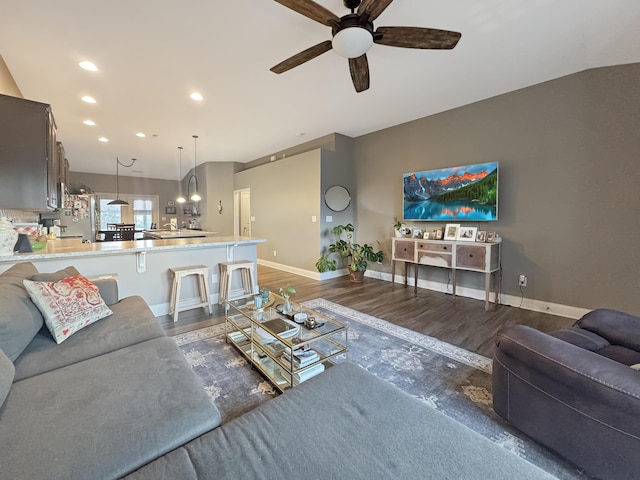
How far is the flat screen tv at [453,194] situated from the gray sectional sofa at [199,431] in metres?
3.44

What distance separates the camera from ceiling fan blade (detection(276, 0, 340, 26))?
181cm

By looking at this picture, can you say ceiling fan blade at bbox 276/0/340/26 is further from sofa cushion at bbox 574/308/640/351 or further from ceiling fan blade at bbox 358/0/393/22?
sofa cushion at bbox 574/308/640/351

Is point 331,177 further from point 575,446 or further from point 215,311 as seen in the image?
point 575,446

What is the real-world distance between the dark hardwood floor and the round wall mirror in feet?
5.17

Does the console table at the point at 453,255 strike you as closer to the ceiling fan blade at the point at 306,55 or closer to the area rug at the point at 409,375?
the area rug at the point at 409,375

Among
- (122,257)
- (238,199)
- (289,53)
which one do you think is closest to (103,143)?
(238,199)

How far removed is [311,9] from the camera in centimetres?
187

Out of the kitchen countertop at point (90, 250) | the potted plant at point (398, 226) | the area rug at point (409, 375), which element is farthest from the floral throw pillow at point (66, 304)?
the potted plant at point (398, 226)

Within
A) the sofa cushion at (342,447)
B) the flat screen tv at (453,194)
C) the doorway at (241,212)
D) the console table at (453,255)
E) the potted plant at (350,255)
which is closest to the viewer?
the sofa cushion at (342,447)

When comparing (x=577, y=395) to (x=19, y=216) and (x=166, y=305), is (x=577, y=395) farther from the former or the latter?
(x=19, y=216)

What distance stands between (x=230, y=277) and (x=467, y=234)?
3.42 meters

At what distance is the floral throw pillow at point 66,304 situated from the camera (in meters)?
Answer: 1.65

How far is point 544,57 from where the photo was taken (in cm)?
282

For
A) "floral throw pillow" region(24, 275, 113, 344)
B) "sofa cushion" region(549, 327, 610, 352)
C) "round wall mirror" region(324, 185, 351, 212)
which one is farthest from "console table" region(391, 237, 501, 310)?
"floral throw pillow" region(24, 275, 113, 344)
